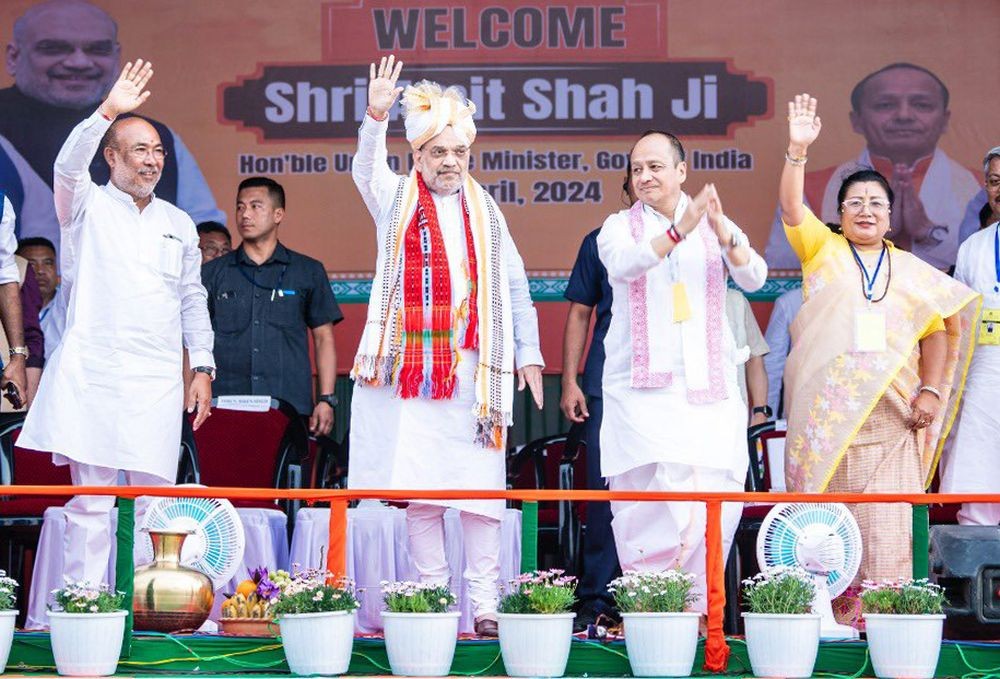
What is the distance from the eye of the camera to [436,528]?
19.9ft

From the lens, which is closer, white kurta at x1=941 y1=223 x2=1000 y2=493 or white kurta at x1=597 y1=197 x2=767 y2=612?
white kurta at x1=597 y1=197 x2=767 y2=612

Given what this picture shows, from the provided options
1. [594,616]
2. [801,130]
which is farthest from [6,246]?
[801,130]

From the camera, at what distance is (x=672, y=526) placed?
235 inches

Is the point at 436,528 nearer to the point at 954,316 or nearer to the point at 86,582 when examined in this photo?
the point at 86,582

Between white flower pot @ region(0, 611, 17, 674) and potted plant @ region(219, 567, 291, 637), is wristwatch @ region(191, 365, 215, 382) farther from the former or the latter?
white flower pot @ region(0, 611, 17, 674)

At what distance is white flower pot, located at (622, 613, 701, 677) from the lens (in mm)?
5418

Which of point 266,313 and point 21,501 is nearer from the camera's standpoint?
point 21,501

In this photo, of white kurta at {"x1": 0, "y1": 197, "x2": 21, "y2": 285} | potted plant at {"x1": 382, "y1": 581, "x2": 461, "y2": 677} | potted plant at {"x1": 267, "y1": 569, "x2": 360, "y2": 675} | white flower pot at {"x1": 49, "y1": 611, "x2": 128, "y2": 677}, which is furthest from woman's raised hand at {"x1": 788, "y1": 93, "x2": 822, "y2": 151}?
white kurta at {"x1": 0, "y1": 197, "x2": 21, "y2": 285}

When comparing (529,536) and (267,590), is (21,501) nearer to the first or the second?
(267,590)

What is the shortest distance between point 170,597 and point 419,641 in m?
1.01

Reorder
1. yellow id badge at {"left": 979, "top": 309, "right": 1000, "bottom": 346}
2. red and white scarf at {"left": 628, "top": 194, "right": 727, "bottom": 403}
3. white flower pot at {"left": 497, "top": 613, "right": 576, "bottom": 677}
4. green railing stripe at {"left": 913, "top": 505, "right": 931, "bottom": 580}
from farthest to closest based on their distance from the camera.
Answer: yellow id badge at {"left": 979, "top": 309, "right": 1000, "bottom": 346} < red and white scarf at {"left": 628, "top": 194, "right": 727, "bottom": 403} < green railing stripe at {"left": 913, "top": 505, "right": 931, "bottom": 580} < white flower pot at {"left": 497, "top": 613, "right": 576, "bottom": 677}

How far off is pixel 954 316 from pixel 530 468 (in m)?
2.16

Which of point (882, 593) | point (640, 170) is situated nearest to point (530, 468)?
point (640, 170)

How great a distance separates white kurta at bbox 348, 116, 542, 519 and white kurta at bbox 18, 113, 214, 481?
0.78m
